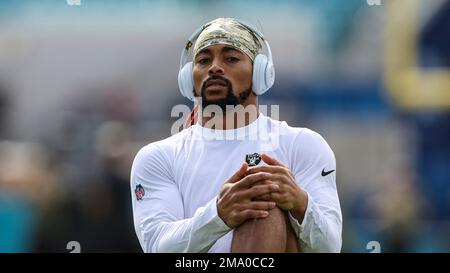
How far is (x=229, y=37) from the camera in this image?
9.33ft

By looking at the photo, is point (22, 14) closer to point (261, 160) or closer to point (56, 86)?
point (56, 86)

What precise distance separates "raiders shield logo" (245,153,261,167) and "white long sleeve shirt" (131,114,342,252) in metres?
0.15

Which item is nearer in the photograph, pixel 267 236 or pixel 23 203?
pixel 267 236

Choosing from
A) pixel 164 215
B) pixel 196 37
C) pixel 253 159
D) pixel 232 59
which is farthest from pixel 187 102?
pixel 253 159

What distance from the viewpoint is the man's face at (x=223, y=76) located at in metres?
2.84

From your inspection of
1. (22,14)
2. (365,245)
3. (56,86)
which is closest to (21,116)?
(56,86)

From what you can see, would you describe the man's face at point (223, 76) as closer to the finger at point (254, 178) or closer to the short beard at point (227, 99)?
the short beard at point (227, 99)

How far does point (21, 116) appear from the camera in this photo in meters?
5.41

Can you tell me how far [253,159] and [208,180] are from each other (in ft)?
0.84

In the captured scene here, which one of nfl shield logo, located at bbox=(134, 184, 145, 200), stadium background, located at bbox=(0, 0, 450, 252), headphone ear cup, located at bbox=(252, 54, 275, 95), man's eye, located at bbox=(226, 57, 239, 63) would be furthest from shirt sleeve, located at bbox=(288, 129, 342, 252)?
stadium background, located at bbox=(0, 0, 450, 252)

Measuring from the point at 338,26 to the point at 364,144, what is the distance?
2.84 ft

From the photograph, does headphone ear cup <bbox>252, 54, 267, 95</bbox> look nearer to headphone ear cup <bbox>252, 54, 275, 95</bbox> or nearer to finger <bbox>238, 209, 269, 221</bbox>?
headphone ear cup <bbox>252, 54, 275, 95</bbox>

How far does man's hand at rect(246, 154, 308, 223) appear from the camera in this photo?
→ 8.23 ft

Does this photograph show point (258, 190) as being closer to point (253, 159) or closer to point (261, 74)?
point (253, 159)
